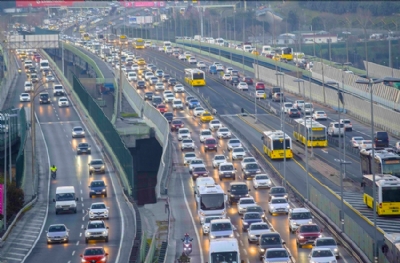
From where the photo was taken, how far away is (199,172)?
212 ft

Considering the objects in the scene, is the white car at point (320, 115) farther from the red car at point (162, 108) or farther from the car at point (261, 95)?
the car at point (261, 95)

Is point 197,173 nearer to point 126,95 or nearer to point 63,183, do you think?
point 63,183

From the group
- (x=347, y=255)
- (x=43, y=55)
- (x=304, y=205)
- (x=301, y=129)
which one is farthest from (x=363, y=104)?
(x=43, y=55)

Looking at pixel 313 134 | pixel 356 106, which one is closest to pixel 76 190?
pixel 313 134

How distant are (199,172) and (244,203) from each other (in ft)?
40.1

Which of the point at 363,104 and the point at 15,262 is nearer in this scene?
the point at 15,262

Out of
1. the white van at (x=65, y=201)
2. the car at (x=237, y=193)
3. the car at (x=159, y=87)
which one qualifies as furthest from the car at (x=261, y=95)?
the car at (x=237, y=193)

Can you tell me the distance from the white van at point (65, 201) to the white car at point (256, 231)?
1554 centimetres

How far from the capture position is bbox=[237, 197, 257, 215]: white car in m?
52.2

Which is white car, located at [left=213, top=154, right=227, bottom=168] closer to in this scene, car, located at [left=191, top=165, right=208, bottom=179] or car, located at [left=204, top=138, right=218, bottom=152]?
car, located at [left=191, top=165, right=208, bottom=179]

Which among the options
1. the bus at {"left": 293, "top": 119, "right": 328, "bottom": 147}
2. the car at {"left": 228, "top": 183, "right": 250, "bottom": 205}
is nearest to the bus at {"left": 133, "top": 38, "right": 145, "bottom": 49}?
the bus at {"left": 293, "top": 119, "right": 328, "bottom": 147}

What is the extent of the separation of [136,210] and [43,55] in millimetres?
130576

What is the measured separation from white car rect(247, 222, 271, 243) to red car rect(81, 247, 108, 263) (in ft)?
21.1

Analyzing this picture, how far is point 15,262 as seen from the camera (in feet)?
145
